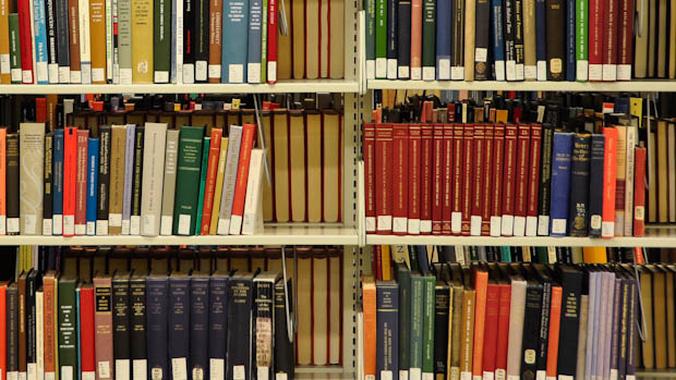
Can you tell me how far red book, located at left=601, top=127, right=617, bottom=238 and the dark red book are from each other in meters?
0.52

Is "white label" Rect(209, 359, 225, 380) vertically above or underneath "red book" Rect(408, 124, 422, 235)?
underneath

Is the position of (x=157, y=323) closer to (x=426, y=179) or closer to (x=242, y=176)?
(x=242, y=176)

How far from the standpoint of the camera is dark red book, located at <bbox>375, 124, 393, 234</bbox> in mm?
2168

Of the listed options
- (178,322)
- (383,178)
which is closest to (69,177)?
(178,322)

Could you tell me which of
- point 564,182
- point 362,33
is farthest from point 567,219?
point 362,33

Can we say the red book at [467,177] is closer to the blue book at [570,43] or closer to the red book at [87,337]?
the blue book at [570,43]

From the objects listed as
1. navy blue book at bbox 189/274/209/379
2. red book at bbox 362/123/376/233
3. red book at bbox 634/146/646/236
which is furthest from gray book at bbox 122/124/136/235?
red book at bbox 634/146/646/236

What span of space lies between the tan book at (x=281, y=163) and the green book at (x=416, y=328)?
414 millimetres

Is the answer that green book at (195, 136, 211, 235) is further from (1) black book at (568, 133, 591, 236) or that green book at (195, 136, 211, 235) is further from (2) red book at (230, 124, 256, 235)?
(1) black book at (568, 133, 591, 236)

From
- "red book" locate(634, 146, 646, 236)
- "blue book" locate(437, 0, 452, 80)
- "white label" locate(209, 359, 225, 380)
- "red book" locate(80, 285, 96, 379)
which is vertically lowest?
"white label" locate(209, 359, 225, 380)

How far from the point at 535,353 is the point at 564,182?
0.44m

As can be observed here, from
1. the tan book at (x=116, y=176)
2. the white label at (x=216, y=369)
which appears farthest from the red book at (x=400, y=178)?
the tan book at (x=116, y=176)

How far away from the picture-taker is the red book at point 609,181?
213 centimetres

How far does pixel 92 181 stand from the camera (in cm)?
220
